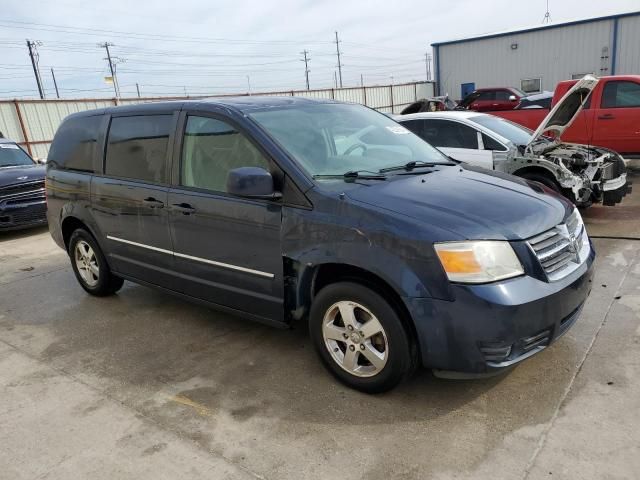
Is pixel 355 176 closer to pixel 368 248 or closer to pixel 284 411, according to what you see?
pixel 368 248

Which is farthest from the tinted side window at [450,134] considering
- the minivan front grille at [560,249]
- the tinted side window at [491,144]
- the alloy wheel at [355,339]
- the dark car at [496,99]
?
the dark car at [496,99]

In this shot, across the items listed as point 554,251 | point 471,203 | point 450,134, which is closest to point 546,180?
point 450,134

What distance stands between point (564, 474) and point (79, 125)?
479 centimetres

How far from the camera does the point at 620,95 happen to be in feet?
30.2

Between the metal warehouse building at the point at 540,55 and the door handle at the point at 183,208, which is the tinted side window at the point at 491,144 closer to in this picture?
the door handle at the point at 183,208

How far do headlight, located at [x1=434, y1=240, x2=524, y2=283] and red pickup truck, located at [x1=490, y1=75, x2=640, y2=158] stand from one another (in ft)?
25.7

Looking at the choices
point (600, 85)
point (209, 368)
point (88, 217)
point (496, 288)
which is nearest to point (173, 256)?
point (209, 368)

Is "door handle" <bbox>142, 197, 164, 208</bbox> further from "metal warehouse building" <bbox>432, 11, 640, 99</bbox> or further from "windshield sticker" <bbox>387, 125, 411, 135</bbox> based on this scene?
"metal warehouse building" <bbox>432, 11, 640, 99</bbox>

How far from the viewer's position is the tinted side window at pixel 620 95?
29.8 ft

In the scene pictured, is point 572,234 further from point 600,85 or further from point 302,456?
point 600,85

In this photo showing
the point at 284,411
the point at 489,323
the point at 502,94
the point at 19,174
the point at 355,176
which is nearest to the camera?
the point at 489,323

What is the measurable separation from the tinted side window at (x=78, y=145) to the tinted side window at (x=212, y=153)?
4.21 ft

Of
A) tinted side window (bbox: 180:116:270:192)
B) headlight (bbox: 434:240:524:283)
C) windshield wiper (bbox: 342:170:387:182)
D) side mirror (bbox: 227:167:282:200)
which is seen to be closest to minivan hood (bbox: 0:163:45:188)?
tinted side window (bbox: 180:116:270:192)

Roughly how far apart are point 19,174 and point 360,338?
7797mm
